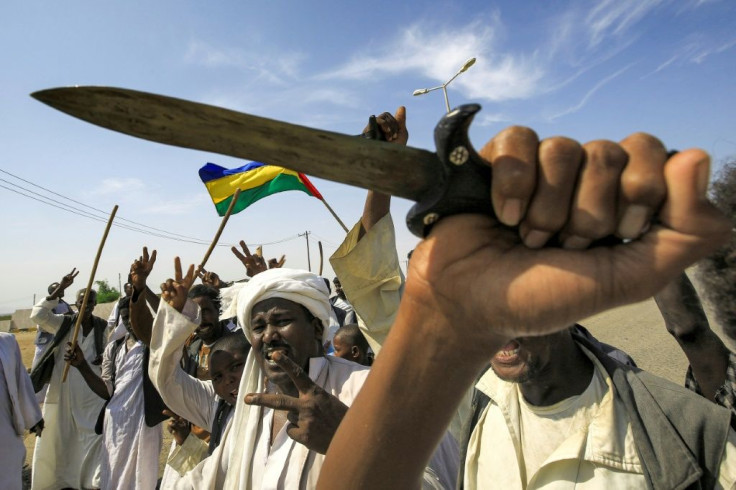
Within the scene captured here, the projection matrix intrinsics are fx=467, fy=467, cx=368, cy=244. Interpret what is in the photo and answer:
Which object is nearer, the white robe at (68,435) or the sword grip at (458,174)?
the sword grip at (458,174)

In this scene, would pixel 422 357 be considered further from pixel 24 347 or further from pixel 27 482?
pixel 24 347

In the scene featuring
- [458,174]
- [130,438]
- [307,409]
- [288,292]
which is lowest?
[130,438]

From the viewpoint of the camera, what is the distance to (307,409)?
1.80 m

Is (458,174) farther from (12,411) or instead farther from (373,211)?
(12,411)

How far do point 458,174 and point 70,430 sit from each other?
8.66 meters

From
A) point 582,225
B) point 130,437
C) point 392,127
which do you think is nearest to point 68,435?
point 130,437

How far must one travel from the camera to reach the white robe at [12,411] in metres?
4.93

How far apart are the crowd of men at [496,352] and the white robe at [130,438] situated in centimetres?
151

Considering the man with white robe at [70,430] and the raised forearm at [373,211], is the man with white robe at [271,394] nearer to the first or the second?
the raised forearm at [373,211]

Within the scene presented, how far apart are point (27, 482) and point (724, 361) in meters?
9.83

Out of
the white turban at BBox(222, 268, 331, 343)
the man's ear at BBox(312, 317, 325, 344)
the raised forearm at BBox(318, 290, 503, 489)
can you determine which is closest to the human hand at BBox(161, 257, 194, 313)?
the white turban at BBox(222, 268, 331, 343)

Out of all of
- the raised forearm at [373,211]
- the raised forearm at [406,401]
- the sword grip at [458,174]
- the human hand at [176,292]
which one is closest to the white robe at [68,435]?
the human hand at [176,292]

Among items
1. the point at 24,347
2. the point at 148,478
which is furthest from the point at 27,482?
the point at 24,347

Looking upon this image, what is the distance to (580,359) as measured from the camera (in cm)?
224
